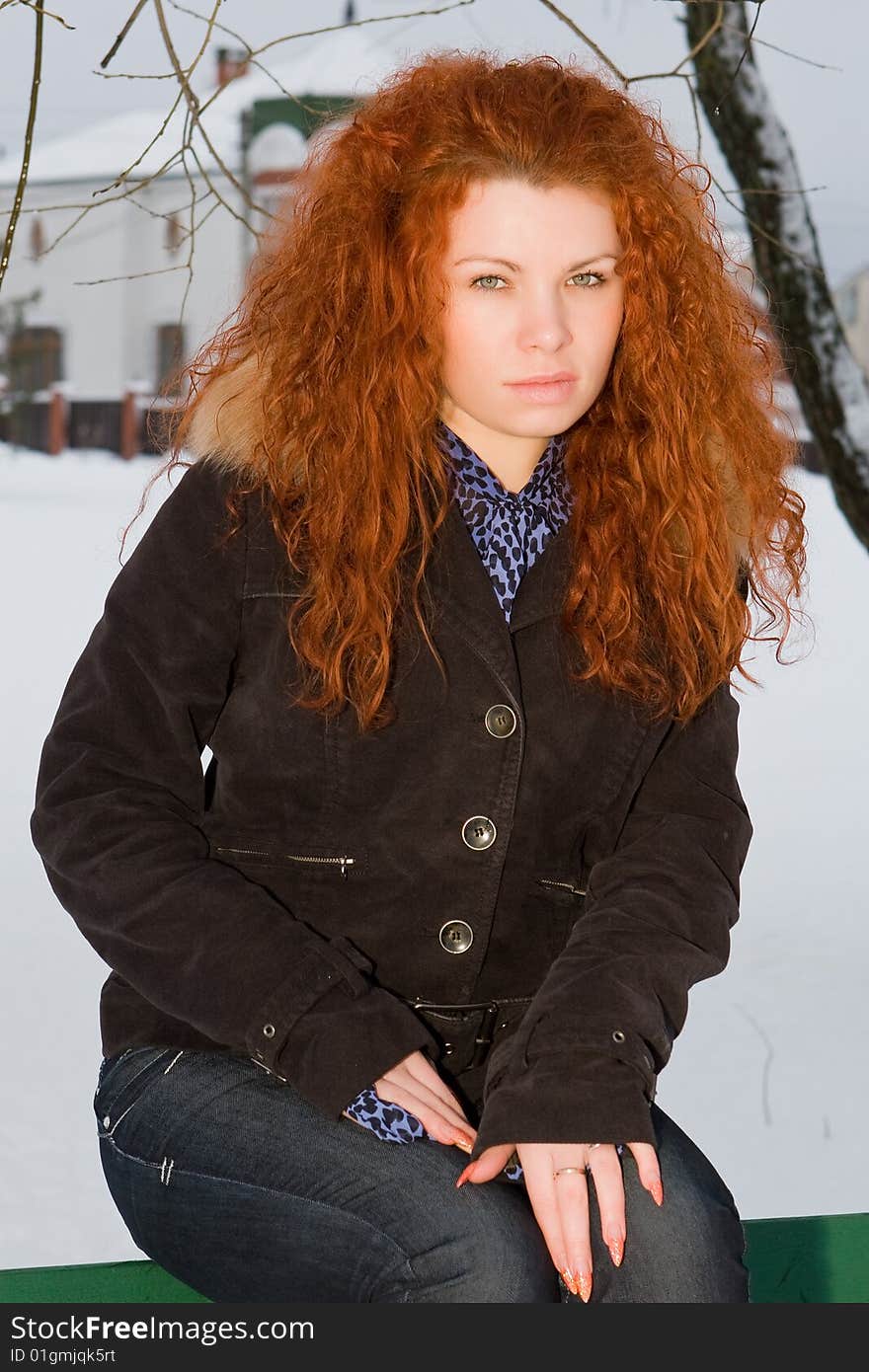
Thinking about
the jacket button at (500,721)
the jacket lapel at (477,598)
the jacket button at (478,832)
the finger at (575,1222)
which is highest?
the jacket lapel at (477,598)

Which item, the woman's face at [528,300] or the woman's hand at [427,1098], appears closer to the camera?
the woman's hand at [427,1098]

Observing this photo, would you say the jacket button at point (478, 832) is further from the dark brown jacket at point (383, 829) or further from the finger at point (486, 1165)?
the finger at point (486, 1165)

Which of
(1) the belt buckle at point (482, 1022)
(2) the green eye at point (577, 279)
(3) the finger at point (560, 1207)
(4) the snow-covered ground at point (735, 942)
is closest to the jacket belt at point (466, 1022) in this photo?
(1) the belt buckle at point (482, 1022)

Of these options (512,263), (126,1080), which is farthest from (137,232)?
(126,1080)

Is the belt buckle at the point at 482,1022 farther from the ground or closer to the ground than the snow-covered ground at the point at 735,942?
farther from the ground

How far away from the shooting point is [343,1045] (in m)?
1.40

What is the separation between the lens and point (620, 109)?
1.63 metres

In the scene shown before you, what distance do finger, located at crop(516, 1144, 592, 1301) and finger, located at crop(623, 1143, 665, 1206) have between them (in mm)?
56

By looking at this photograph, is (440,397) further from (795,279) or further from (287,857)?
(795,279)

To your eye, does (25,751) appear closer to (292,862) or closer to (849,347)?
(849,347)

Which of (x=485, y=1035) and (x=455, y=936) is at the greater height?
(x=455, y=936)

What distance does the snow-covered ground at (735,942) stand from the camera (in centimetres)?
321

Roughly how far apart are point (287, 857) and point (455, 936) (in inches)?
7.1

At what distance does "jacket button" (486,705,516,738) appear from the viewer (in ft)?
5.19
